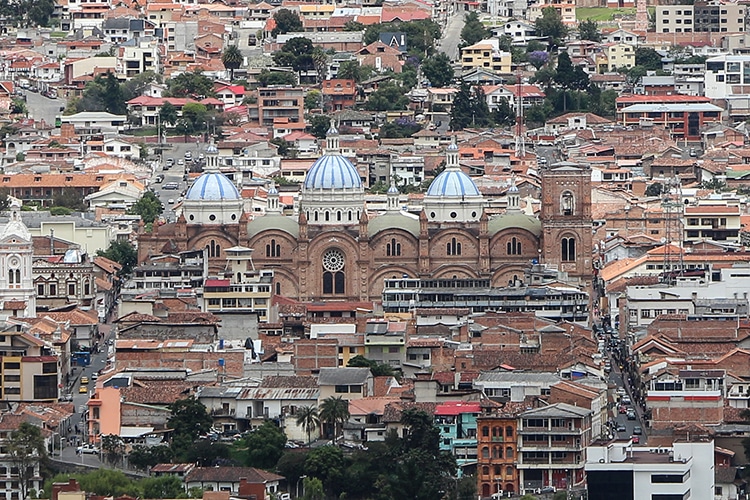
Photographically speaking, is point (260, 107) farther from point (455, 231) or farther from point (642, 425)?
point (642, 425)

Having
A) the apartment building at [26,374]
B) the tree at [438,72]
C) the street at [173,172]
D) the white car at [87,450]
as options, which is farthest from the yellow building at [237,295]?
the tree at [438,72]

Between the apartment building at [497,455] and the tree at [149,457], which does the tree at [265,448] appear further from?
the apartment building at [497,455]

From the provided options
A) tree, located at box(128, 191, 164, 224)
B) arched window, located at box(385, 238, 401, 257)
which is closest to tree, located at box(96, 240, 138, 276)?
tree, located at box(128, 191, 164, 224)

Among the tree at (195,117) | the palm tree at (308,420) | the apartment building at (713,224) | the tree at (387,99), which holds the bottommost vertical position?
the palm tree at (308,420)

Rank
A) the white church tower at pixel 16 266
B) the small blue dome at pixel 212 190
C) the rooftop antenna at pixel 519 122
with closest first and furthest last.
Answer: the white church tower at pixel 16 266 → the small blue dome at pixel 212 190 → the rooftop antenna at pixel 519 122

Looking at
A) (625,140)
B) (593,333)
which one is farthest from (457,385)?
(625,140)

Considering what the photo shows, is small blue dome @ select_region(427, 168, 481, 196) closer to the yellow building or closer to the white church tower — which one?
the yellow building
